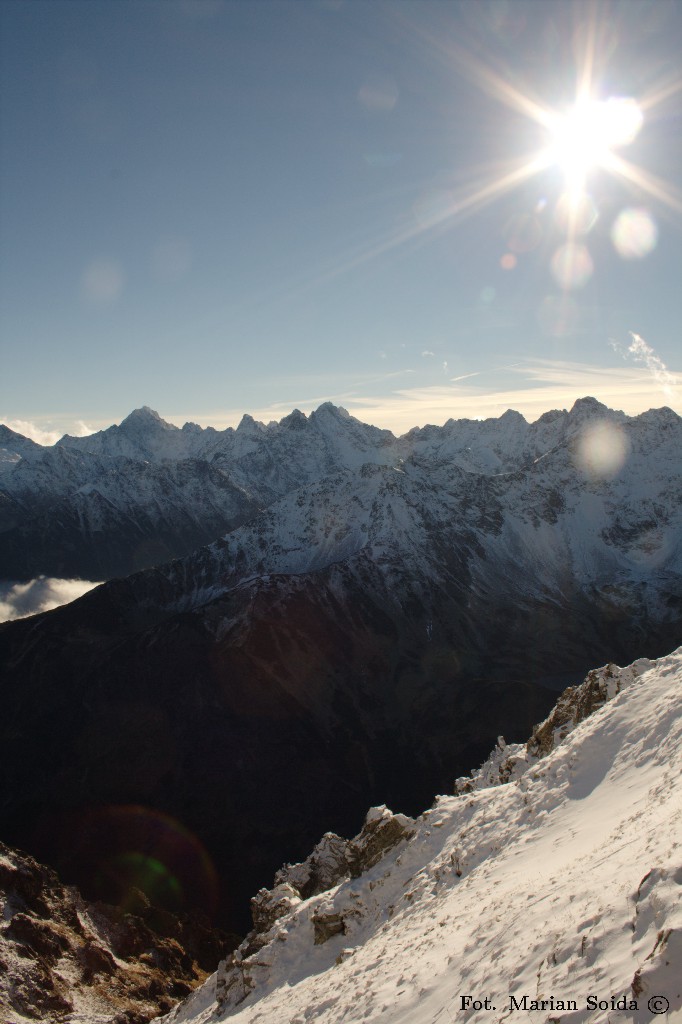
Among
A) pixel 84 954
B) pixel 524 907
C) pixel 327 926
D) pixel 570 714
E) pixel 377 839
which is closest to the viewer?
pixel 524 907

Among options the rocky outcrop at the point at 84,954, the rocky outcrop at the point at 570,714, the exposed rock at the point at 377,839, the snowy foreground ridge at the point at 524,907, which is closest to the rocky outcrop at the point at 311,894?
the exposed rock at the point at 377,839

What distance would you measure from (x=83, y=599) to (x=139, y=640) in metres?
41.3

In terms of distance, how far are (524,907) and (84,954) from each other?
57802 millimetres

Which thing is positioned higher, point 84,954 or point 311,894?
point 311,894

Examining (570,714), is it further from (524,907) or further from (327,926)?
(524,907)

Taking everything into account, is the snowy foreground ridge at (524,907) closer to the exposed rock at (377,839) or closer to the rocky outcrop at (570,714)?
the rocky outcrop at (570,714)

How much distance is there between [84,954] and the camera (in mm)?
58219

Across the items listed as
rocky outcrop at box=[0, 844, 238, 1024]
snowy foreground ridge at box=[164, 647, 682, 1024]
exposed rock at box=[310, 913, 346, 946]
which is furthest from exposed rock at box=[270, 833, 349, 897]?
rocky outcrop at box=[0, 844, 238, 1024]

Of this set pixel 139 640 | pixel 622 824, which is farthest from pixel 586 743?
pixel 139 640

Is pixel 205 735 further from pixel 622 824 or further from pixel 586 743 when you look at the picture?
pixel 622 824

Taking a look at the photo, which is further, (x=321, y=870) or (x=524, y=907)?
(x=321, y=870)

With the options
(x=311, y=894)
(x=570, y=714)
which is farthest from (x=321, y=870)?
(x=570, y=714)

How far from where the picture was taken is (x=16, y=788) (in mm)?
128750

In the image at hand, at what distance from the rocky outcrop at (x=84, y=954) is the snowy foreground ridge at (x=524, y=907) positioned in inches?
556
